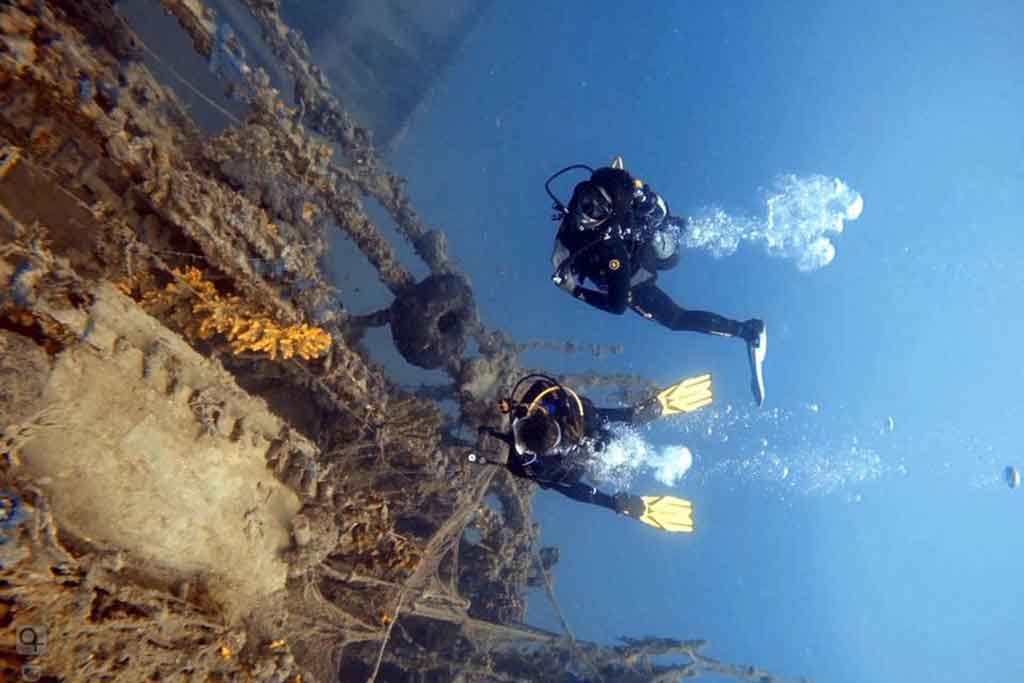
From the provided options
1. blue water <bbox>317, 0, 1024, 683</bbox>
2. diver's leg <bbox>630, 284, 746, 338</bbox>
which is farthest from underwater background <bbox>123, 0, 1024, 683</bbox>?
diver's leg <bbox>630, 284, 746, 338</bbox>

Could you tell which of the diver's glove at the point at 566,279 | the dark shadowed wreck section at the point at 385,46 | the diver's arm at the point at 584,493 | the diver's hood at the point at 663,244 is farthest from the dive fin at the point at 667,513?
the dark shadowed wreck section at the point at 385,46

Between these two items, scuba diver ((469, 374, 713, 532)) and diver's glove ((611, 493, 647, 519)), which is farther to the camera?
diver's glove ((611, 493, 647, 519))

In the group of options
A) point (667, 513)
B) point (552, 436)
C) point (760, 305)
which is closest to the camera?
point (552, 436)

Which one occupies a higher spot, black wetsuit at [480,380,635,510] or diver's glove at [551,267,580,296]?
diver's glove at [551,267,580,296]

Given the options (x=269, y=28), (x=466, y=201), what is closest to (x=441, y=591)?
(x=269, y=28)

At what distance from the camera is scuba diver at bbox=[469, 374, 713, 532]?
4.70 m

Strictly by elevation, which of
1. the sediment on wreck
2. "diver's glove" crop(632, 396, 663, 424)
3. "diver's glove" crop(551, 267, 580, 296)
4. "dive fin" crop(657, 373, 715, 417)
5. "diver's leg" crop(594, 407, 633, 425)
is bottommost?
the sediment on wreck

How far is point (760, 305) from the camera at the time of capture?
5575 cm

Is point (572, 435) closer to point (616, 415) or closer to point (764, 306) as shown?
point (616, 415)

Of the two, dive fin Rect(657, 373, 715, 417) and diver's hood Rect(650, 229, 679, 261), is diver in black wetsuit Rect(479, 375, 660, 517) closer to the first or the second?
dive fin Rect(657, 373, 715, 417)

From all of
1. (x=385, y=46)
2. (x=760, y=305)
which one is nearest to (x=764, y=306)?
(x=760, y=305)

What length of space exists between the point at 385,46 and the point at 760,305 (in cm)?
4723

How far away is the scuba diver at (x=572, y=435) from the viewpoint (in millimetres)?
4695

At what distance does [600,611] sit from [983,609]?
268 feet
